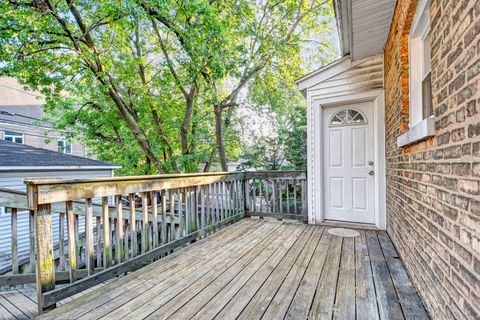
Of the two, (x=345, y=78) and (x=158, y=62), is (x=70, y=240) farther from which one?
(x=158, y=62)

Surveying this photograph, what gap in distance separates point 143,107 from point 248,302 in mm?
7385

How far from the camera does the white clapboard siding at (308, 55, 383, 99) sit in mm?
3717

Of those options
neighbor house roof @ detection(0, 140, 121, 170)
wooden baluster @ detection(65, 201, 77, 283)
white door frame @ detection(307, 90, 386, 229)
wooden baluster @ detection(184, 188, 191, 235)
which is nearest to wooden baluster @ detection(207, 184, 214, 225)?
wooden baluster @ detection(184, 188, 191, 235)

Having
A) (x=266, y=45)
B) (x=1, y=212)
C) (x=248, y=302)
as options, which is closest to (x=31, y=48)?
(x=1, y=212)

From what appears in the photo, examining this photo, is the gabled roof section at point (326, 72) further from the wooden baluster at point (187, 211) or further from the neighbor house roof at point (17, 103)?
the neighbor house roof at point (17, 103)

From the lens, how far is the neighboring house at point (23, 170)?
6.59 meters

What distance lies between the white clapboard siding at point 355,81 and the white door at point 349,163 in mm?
269

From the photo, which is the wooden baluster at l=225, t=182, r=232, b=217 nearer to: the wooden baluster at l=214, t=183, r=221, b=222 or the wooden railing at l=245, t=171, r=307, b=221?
the wooden baluster at l=214, t=183, r=221, b=222

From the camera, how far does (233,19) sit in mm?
6969

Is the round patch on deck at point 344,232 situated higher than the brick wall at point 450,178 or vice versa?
the brick wall at point 450,178

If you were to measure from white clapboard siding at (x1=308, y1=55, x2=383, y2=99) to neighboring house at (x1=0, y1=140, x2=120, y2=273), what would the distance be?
7.26 metres

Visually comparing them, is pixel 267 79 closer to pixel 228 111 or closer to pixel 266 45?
pixel 266 45

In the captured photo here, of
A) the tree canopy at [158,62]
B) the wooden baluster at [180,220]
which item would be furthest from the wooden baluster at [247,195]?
the tree canopy at [158,62]

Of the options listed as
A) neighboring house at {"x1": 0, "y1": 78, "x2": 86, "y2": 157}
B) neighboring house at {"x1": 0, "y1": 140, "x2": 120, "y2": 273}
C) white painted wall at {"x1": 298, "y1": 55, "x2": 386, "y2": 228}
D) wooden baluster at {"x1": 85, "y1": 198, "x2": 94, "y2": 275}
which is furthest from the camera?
neighboring house at {"x1": 0, "y1": 78, "x2": 86, "y2": 157}
